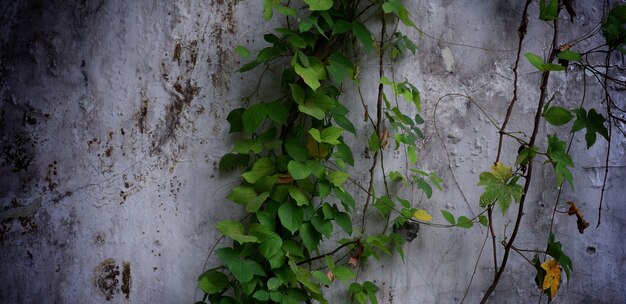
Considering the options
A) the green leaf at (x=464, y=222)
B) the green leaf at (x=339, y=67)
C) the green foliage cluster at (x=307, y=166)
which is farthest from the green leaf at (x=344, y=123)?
the green leaf at (x=464, y=222)

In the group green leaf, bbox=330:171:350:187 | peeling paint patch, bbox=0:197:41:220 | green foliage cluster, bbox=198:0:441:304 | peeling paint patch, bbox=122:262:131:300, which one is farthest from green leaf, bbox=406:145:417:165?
peeling paint patch, bbox=0:197:41:220

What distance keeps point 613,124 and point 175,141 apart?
1482 millimetres

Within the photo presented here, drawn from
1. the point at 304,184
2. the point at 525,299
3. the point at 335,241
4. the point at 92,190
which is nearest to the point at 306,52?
the point at 304,184

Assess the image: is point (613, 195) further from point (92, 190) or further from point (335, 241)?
point (92, 190)

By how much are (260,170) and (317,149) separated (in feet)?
0.59

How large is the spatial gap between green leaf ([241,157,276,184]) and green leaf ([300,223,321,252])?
0.62 feet

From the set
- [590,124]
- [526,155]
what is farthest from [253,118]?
[590,124]

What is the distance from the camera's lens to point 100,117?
5.09ft

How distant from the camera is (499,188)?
61.3 inches

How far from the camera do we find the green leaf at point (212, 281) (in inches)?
58.3

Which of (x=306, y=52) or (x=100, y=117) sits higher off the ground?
(x=306, y=52)

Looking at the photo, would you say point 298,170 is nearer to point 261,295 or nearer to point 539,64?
point 261,295

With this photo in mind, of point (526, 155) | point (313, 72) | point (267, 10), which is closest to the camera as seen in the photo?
point (267, 10)

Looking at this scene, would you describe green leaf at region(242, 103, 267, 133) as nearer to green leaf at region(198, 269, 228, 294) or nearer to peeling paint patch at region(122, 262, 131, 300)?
green leaf at region(198, 269, 228, 294)
